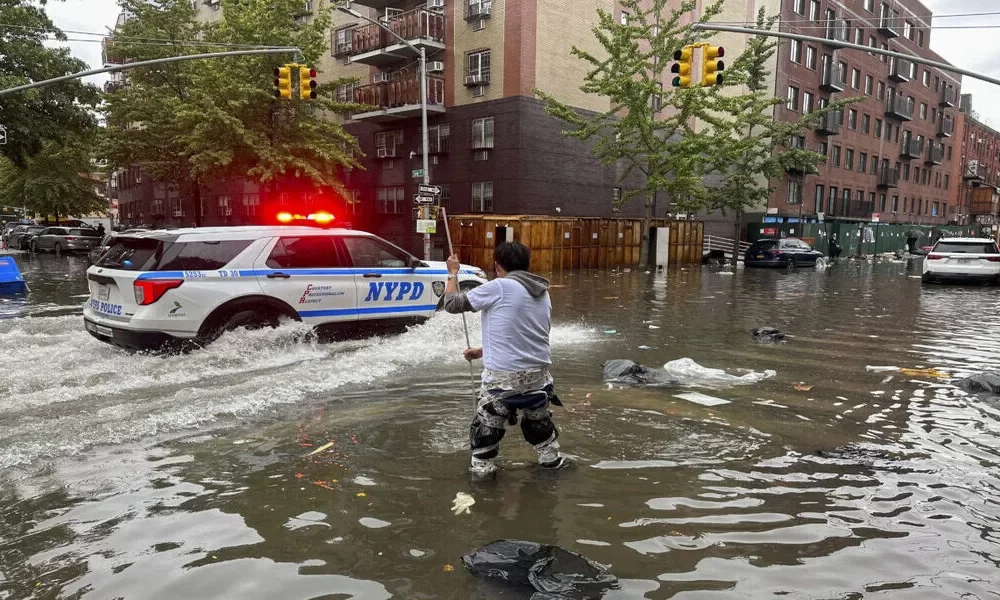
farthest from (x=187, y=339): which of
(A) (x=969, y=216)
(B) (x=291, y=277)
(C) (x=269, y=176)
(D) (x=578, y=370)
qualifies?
(A) (x=969, y=216)

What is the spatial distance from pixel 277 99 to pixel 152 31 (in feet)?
29.6

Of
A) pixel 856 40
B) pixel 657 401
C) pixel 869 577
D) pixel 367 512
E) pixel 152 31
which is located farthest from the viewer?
pixel 856 40

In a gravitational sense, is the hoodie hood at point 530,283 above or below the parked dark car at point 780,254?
above

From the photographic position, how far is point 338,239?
9258 millimetres

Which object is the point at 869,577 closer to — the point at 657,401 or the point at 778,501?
the point at 778,501

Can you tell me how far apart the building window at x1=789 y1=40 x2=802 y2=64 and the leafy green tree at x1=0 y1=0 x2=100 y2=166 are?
40.2 meters

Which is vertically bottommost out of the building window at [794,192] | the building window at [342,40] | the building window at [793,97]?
the building window at [794,192]

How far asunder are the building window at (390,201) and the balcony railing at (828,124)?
29.9 meters

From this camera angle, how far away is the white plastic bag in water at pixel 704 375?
309 inches

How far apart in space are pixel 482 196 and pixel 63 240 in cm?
2304

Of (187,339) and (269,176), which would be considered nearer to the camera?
(187,339)

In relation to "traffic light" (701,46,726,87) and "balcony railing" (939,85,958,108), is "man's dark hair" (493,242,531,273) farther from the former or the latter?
"balcony railing" (939,85,958,108)

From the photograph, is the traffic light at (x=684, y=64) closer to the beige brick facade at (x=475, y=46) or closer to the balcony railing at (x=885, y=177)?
the beige brick facade at (x=475, y=46)

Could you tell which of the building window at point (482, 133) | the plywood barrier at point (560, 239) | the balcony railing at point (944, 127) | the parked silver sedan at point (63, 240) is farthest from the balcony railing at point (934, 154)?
the parked silver sedan at point (63, 240)
